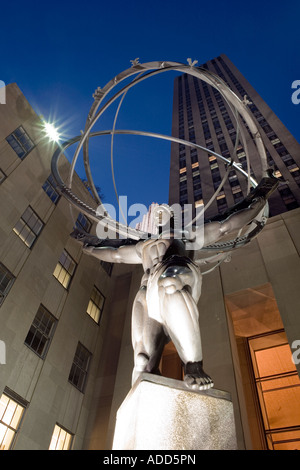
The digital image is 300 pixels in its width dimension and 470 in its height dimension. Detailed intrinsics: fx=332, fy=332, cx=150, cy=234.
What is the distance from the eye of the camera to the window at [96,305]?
52.7 ft

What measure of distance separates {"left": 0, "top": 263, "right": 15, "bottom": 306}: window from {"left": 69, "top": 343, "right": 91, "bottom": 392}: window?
175 inches

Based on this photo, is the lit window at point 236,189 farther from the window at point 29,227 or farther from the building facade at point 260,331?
the window at point 29,227

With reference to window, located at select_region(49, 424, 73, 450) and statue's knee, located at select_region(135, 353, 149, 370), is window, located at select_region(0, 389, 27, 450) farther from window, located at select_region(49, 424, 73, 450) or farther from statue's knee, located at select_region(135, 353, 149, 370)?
statue's knee, located at select_region(135, 353, 149, 370)

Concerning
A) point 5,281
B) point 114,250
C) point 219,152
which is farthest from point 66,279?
point 219,152

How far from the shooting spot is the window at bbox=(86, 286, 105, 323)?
52.7ft

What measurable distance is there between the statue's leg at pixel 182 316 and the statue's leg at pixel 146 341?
19 cm

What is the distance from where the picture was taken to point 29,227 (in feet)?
44.6

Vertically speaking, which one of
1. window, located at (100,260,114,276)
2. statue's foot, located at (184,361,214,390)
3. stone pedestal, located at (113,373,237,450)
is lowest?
stone pedestal, located at (113,373,237,450)

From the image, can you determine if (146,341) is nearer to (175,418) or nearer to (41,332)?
(175,418)

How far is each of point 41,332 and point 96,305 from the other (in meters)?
4.33

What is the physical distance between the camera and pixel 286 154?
36.7m

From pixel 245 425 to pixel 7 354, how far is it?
795cm

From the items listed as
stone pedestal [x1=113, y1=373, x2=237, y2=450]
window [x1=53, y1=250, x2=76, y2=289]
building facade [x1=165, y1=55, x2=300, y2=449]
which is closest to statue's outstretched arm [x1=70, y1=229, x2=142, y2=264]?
stone pedestal [x1=113, y1=373, x2=237, y2=450]

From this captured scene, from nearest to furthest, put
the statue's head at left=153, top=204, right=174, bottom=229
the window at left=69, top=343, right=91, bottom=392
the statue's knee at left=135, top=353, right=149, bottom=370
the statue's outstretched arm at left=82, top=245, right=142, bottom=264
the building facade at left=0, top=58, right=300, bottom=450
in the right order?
the statue's knee at left=135, top=353, right=149, bottom=370, the statue's outstretched arm at left=82, top=245, right=142, bottom=264, the statue's head at left=153, top=204, right=174, bottom=229, the building facade at left=0, top=58, right=300, bottom=450, the window at left=69, top=343, right=91, bottom=392
